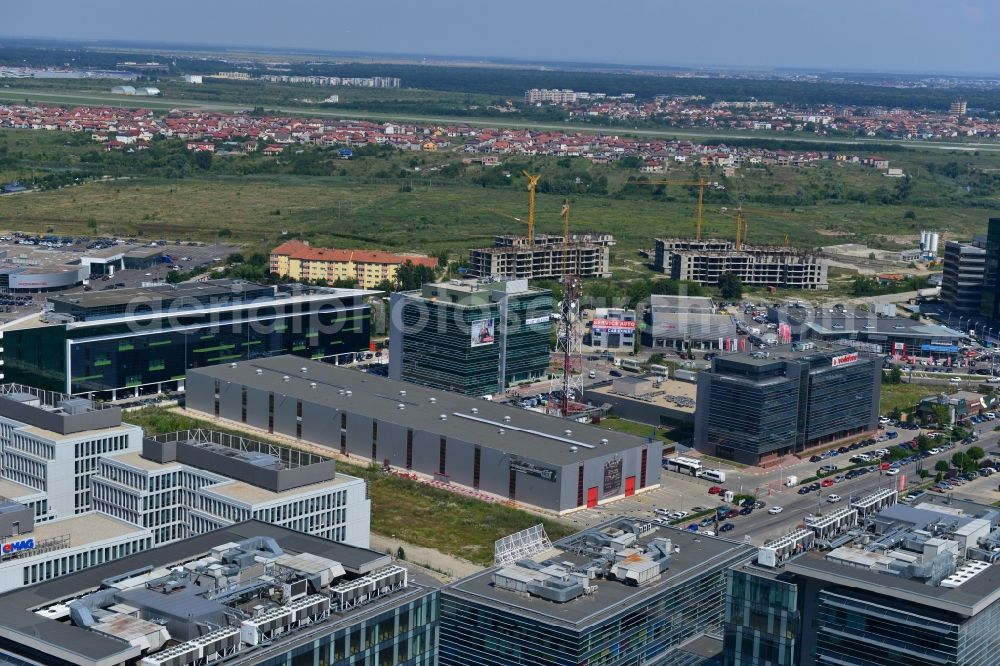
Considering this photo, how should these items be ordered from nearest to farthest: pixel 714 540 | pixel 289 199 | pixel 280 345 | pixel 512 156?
1. pixel 714 540
2. pixel 280 345
3. pixel 289 199
4. pixel 512 156

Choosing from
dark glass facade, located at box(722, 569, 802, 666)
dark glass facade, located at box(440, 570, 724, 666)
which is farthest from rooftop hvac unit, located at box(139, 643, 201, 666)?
dark glass facade, located at box(722, 569, 802, 666)

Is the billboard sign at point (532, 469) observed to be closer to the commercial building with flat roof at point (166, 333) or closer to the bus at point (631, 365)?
the commercial building with flat roof at point (166, 333)

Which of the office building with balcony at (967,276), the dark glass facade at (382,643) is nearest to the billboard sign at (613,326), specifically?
A: the office building with balcony at (967,276)

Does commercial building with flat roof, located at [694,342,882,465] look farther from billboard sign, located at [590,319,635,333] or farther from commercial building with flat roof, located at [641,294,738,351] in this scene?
billboard sign, located at [590,319,635,333]

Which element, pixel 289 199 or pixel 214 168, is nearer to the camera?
pixel 289 199

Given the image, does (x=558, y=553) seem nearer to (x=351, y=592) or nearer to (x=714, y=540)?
(x=714, y=540)

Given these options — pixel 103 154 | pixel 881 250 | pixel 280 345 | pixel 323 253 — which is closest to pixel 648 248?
pixel 881 250

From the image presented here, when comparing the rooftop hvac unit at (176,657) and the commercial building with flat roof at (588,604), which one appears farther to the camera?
the commercial building with flat roof at (588,604)
